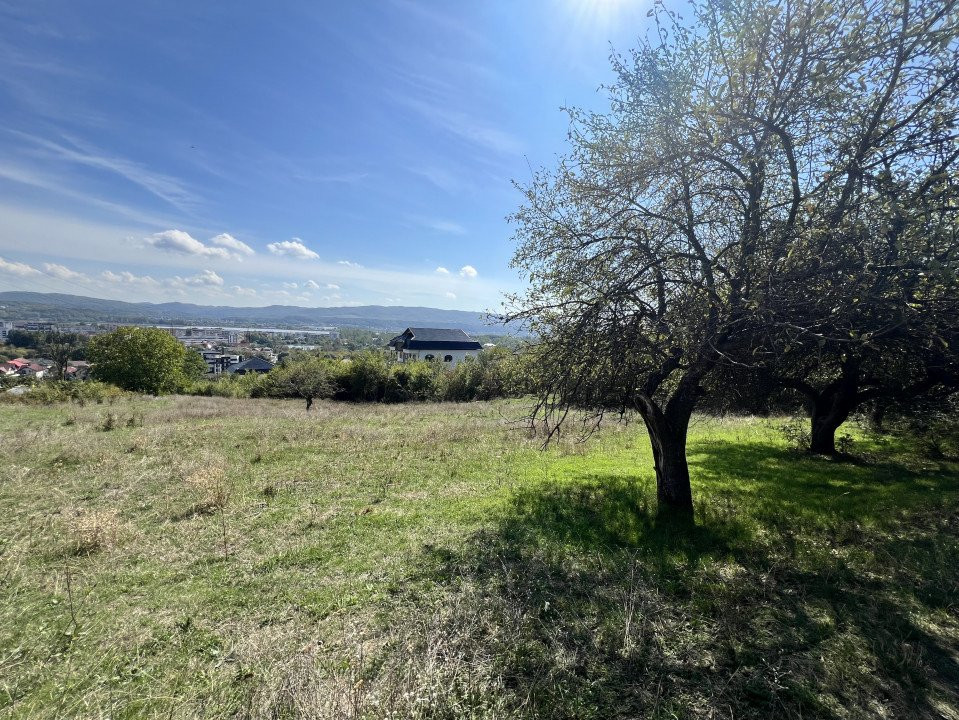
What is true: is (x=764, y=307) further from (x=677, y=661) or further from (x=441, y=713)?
(x=441, y=713)

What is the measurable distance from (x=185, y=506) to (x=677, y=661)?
9037mm

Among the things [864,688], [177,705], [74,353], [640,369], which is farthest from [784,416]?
[74,353]

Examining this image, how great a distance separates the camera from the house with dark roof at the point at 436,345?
73.3 metres

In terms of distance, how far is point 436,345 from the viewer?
7525 cm

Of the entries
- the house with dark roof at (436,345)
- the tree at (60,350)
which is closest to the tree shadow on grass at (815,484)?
the house with dark roof at (436,345)

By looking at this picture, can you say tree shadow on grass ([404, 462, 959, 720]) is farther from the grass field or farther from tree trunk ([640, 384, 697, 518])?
tree trunk ([640, 384, 697, 518])

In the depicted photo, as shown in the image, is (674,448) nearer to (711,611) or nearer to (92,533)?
(711,611)

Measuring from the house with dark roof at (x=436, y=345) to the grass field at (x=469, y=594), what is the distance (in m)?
62.4

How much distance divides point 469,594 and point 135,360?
181ft

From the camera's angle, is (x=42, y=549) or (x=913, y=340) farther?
(x=913, y=340)

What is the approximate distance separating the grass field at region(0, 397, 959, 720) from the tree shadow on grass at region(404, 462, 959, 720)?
0.03 meters

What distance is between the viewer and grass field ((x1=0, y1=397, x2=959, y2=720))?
3.43m

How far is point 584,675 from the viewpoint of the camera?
3.72 meters

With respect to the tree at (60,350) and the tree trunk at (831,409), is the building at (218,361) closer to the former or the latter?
the tree at (60,350)
